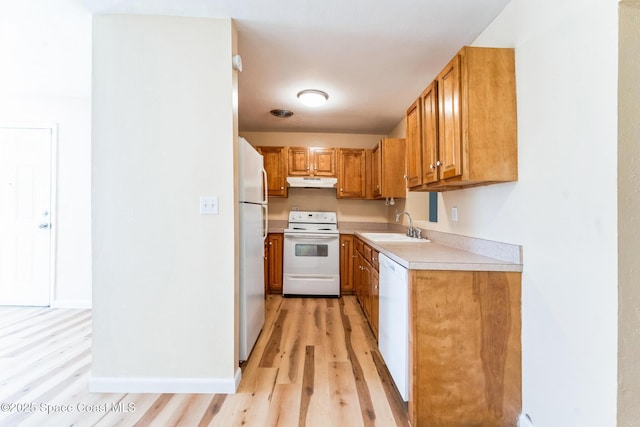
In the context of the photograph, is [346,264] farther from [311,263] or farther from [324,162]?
[324,162]

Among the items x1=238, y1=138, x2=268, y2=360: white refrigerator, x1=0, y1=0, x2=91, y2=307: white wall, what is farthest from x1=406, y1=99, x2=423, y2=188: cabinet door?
x1=0, y1=0, x2=91, y2=307: white wall

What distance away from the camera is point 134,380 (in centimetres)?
173

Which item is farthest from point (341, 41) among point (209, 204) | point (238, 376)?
point (238, 376)

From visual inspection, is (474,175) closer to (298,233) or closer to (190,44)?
(190,44)

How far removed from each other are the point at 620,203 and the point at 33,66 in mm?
4105

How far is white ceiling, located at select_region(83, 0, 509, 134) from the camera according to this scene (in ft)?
5.39

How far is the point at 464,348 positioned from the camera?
4.71 feet

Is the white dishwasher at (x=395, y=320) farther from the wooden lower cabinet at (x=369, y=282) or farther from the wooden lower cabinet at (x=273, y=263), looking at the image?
the wooden lower cabinet at (x=273, y=263)

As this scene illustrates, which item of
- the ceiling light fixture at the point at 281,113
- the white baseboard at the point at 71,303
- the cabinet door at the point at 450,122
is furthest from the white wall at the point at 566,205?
the white baseboard at the point at 71,303

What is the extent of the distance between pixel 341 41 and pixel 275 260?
8.96 feet

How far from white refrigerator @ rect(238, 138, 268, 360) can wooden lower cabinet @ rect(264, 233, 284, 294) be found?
46.2 inches

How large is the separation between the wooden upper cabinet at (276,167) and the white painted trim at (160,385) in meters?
2.64

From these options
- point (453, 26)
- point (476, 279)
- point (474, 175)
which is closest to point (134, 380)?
point (476, 279)

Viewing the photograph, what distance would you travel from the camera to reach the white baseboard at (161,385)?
172cm
